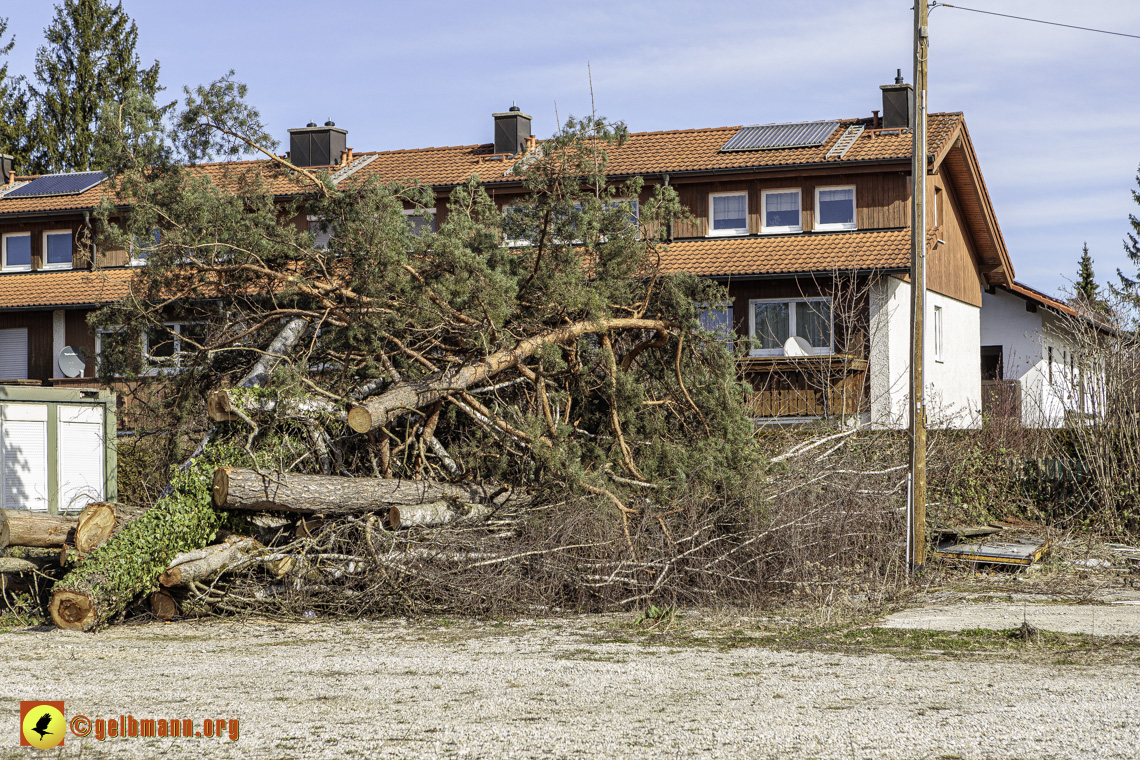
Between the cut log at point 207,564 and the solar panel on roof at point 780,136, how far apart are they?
1887 centimetres

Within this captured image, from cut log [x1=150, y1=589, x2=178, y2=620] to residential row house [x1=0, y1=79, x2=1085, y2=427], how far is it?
1129 centimetres

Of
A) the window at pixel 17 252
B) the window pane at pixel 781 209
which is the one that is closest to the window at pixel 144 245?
the window pane at pixel 781 209

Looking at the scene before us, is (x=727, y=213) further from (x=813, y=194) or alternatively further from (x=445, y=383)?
(x=445, y=383)

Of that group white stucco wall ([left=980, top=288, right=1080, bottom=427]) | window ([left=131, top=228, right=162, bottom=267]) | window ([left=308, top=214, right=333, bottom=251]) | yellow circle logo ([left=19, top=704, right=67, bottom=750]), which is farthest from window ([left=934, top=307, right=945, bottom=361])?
yellow circle logo ([left=19, top=704, right=67, bottom=750])

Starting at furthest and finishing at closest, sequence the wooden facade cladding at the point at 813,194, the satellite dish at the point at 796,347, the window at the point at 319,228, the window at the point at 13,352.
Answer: the window at the point at 13,352 → the wooden facade cladding at the point at 813,194 → the satellite dish at the point at 796,347 → the window at the point at 319,228

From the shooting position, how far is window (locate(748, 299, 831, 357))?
24.8m

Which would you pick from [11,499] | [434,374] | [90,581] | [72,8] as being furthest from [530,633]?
[72,8]

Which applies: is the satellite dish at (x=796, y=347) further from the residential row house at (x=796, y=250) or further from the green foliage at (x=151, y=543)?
the green foliage at (x=151, y=543)

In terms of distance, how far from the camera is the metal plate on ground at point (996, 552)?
47.7ft

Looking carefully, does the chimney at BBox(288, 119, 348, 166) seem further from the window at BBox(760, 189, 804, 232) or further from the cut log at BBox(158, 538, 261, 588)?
the cut log at BBox(158, 538, 261, 588)

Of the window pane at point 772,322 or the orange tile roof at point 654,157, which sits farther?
the orange tile roof at point 654,157

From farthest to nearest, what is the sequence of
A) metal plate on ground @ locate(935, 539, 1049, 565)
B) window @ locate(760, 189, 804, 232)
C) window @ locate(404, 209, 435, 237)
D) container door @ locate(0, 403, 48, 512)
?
window @ locate(760, 189, 804, 232) < container door @ locate(0, 403, 48, 512) < metal plate on ground @ locate(935, 539, 1049, 565) < window @ locate(404, 209, 435, 237)

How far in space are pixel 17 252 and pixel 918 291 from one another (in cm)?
2606

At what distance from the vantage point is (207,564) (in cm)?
1071
